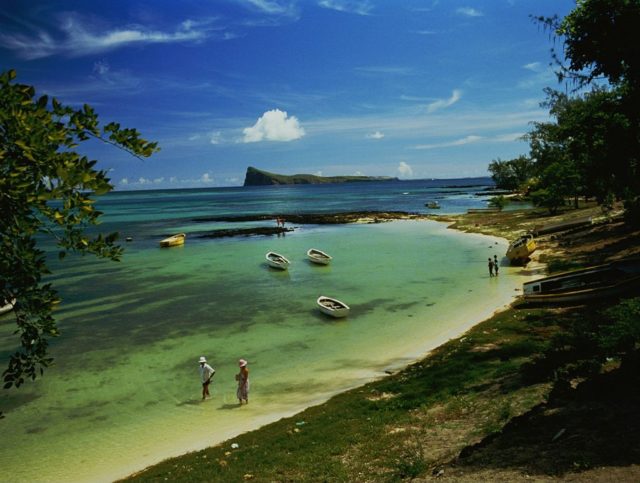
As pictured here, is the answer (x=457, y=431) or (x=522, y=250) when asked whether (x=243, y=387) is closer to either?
(x=457, y=431)

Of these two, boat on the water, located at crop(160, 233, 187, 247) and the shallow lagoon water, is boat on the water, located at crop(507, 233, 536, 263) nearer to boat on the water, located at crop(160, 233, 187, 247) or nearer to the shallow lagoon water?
the shallow lagoon water

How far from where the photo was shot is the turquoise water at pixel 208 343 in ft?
56.6

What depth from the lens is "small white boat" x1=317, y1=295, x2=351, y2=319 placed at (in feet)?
99.7

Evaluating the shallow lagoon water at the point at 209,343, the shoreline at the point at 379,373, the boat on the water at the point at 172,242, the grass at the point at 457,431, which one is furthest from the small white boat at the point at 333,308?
the boat on the water at the point at 172,242

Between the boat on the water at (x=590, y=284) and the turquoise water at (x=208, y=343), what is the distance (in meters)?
4.21

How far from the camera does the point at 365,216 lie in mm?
106250

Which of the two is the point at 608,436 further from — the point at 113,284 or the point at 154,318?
the point at 113,284

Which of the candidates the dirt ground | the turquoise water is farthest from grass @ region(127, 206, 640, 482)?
the turquoise water

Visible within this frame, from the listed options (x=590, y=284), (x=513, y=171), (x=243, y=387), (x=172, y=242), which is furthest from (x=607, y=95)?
(x=513, y=171)

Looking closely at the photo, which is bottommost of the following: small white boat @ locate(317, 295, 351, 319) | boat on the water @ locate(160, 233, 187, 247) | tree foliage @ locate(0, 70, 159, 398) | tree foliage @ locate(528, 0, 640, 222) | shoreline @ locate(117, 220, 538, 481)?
shoreline @ locate(117, 220, 538, 481)

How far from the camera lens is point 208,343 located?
27312 millimetres

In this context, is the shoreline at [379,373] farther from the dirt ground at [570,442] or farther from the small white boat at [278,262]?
the small white boat at [278,262]

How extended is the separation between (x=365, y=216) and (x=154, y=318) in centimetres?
7713

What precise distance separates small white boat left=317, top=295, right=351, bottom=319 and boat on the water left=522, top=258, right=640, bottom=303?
11501 millimetres
